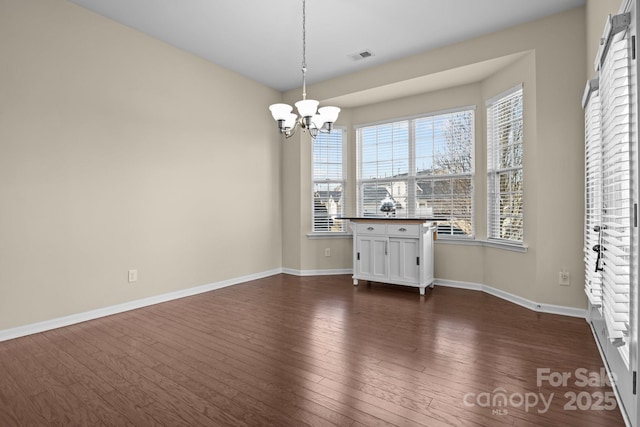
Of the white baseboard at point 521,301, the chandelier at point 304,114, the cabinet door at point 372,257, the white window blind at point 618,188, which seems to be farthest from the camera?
the cabinet door at point 372,257

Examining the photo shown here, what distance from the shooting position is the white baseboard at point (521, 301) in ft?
11.0

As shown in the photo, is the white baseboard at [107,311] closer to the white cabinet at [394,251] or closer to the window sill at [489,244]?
the white cabinet at [394,251]

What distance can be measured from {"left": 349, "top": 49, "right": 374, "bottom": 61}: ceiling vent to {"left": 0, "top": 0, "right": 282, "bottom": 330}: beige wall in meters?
1.68

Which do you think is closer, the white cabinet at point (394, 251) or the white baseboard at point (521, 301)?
the white baseboard at point (521, 301)

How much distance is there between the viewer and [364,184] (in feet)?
17.8

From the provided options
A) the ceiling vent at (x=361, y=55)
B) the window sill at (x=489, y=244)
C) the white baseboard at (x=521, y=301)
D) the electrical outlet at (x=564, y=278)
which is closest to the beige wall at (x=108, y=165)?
the ceiling vent at (x=361, y=55)

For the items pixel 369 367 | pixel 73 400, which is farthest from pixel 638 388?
pixel 73 400

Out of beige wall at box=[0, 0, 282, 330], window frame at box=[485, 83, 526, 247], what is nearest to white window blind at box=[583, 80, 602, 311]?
window frame at box=[485, 83, 526, 247]

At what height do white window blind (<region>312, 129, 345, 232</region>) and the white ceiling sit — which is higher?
the white ceiling

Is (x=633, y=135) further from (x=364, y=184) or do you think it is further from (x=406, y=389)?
(x=364, y=184)

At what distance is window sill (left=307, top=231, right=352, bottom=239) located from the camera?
5426mm

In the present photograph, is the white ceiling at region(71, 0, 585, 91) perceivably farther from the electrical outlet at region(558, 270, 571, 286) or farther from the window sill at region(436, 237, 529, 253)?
the electrical outlet at region(558, 270, 571, 286)

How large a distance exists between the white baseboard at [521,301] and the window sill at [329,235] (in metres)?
1.56

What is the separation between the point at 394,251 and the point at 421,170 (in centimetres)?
133
